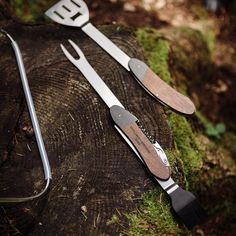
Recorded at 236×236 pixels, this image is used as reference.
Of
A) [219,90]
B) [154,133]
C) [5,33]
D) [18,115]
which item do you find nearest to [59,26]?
[5,33]

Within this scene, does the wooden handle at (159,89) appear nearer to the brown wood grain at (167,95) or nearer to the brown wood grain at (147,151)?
the brown wood grain at (167,95)

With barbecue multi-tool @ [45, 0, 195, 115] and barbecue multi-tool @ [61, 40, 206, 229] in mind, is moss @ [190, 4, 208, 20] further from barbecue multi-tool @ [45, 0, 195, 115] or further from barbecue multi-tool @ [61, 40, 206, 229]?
barbecue multi-tool @ [61, 40, 206, 229]

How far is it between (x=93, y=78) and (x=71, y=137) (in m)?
0.36

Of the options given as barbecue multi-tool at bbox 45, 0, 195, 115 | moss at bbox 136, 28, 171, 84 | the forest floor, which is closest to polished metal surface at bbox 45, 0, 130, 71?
barbecue multi-tool at bbox 45, 0, 195, 115

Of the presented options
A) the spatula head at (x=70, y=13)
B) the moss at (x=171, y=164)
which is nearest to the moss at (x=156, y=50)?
the moss at (x=171, y=164)

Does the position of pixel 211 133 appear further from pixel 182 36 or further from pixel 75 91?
pixel 75 91

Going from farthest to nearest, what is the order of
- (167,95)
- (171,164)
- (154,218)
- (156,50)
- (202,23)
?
1. (202,23)
2. (156,50)
3. (167,95)
4. (171,164)
5. (154,218)

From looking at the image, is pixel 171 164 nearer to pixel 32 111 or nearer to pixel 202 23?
pixel 32 111

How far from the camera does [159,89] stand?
199cm

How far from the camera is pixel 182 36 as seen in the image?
9.91 feet

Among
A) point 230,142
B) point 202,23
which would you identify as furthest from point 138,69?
point 202,23

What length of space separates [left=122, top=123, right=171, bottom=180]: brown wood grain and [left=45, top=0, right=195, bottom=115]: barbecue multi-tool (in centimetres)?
24

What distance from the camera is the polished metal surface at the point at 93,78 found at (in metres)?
1.92

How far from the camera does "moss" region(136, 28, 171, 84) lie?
7.38 feet
